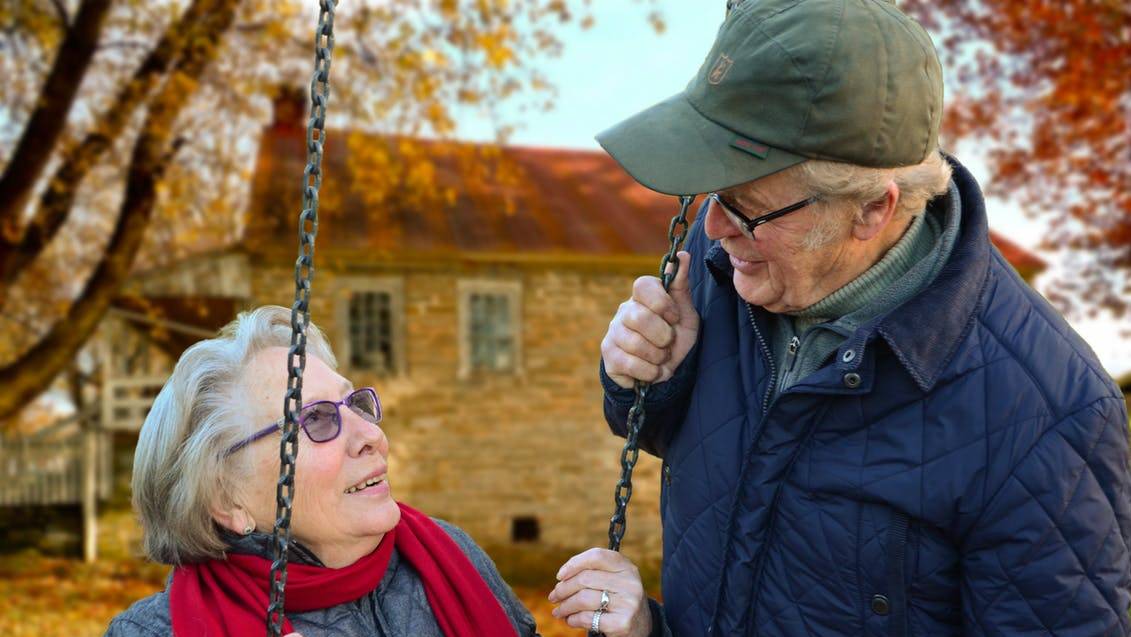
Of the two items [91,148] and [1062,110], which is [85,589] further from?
[1062,110]

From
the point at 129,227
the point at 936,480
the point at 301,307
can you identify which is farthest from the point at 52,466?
the point at 936,480

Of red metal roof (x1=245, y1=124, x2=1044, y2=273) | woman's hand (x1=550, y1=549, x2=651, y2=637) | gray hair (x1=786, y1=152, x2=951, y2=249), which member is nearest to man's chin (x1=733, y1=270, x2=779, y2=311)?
gray hair (x1=786, y1=152, x2=951, y2=249)

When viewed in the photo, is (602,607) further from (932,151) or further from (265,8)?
(265,8)

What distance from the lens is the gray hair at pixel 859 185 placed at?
68.6 inches

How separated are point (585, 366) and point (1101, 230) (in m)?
8.25

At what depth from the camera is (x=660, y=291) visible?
2051mm

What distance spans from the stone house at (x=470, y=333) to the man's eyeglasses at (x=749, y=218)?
11.6 m

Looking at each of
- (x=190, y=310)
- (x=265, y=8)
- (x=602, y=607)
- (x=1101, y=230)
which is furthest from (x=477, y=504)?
(x=602, y=607)

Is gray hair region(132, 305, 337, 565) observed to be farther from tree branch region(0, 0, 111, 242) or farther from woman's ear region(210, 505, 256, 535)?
→ tree branch region(0, 0, 111, 242)

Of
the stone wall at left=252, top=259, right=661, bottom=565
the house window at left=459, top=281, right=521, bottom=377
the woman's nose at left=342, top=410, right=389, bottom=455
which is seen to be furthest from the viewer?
the house window at left=459, top=281, right=521, bottom=377

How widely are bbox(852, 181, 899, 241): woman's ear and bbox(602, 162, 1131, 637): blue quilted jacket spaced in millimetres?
142

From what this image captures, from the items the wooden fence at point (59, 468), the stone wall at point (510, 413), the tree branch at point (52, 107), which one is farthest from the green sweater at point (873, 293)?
the wooden fence at point (59, 468)

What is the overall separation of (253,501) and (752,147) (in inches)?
52.0

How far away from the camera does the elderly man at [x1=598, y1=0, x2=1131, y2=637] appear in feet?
5.48
